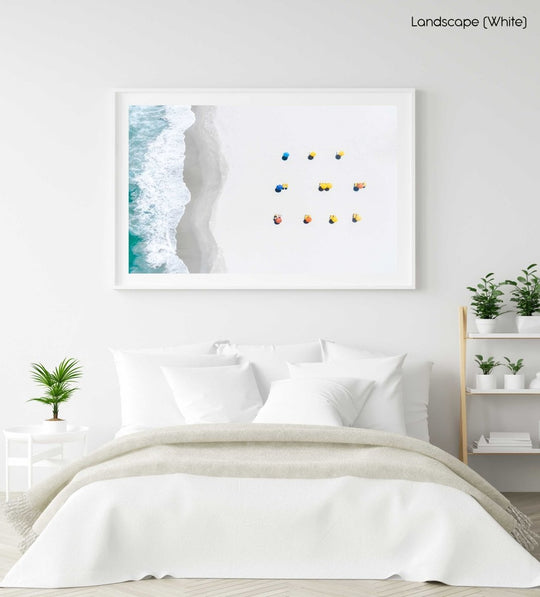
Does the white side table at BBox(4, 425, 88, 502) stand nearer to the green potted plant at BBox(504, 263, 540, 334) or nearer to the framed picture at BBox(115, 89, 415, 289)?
the framed picture at BBox(115, 89, 415, 289)

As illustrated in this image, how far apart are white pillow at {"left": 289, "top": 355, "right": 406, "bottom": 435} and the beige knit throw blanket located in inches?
34.9

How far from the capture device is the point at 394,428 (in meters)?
4.47

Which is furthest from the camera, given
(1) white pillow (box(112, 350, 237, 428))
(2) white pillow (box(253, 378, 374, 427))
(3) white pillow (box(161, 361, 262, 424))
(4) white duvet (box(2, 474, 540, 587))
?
(1) white pillow (box(112, 350, 237, 428))

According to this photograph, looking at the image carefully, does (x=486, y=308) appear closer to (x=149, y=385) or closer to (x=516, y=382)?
(x=516, y=382)

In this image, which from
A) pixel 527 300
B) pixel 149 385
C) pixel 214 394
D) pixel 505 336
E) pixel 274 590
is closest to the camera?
pixel 274 590

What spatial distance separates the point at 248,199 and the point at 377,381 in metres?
1.38

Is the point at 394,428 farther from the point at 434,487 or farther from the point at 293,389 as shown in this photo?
the point at 434,487

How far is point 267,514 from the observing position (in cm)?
328

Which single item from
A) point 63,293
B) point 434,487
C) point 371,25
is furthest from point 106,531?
point 371,25

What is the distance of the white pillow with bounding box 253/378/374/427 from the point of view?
4.08 metres

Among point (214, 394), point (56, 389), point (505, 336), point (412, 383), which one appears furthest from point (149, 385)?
point (505, 336)

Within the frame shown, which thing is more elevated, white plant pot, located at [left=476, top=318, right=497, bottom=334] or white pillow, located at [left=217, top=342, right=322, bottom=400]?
white plant pot, located at [left=476, top=318, right=497, bottom=334]

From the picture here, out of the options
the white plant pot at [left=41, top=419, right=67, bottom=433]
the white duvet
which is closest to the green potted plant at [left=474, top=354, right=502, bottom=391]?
the white duvet

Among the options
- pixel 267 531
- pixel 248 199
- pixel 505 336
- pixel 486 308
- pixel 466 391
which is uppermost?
pixel 248 199
